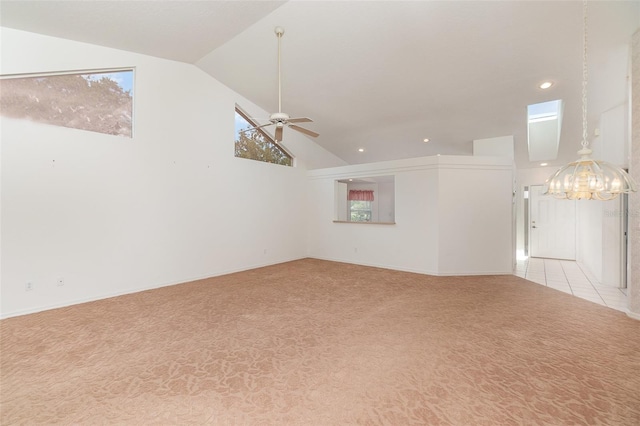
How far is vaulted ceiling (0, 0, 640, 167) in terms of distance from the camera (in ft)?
11.0

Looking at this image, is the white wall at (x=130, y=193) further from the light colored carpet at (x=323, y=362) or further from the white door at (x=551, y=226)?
the white door at (x=551, y=226)

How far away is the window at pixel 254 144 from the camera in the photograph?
6.23 metres

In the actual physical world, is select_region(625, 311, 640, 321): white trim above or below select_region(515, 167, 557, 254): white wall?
below

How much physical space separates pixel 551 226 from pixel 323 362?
8.65 metres

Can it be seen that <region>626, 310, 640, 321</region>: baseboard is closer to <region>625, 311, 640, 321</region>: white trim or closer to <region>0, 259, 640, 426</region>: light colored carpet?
<region>625, 311, 640, 321</region>: white trim

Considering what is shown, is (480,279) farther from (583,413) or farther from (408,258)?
(583,413)

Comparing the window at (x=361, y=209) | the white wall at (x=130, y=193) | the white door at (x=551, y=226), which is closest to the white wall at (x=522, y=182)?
the white door at (x=551, y=226)

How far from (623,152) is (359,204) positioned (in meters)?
7.15

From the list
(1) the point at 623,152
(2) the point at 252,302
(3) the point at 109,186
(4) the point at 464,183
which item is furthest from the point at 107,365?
(1) the point at 623,152

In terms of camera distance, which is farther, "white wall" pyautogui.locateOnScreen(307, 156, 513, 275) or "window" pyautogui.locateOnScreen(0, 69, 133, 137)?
"white wall" pyautogui.locateOnScreen(307, 156, 513, 275)

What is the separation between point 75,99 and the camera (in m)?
3.96

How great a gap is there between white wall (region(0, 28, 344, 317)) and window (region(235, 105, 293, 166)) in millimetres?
240

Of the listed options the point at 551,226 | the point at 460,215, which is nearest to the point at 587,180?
the point at 460,215

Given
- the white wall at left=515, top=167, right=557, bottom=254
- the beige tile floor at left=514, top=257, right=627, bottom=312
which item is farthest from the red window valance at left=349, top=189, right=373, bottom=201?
the beige tile floor at left=514, top=257, right=627, bottom=312
